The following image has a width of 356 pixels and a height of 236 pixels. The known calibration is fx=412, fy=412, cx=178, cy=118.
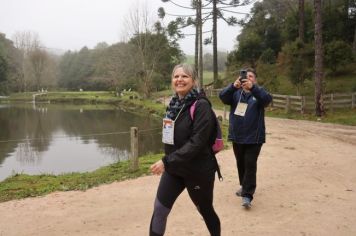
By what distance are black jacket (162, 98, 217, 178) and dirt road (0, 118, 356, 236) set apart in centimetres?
129

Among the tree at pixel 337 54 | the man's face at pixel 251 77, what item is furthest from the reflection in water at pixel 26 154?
the tree at pixel 337 54

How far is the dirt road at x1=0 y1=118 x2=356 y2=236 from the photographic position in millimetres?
4375

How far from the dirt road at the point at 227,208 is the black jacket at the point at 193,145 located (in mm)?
1290

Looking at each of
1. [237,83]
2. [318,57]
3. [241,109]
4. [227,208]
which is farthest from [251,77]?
[318,57]

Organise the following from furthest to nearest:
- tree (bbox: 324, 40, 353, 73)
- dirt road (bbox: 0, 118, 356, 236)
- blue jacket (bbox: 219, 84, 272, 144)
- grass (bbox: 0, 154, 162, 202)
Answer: tree (bbox: 324, 40, 353, 73) → grass (bbox: 0, 154, 162, 202) → blue jacket (bbox: 219, 84, 272, 144) → dirt road (bbox: 0, 118, 356, 236)

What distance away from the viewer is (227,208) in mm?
5000

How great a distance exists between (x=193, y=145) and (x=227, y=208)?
87.3 inches

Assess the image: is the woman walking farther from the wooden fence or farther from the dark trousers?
the wooden fence

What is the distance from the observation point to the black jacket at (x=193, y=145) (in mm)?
3045

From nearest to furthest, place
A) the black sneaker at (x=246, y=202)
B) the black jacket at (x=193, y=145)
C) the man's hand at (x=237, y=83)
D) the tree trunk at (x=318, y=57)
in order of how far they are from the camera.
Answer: the black jacket at (x=193, y=145)
the man's hand at (x=237, y=83)
the black sneaker at (x=246, y=202)
the tree trunk at (x=318, y=57)

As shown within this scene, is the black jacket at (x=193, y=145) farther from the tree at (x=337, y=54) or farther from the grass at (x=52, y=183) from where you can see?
the tree at (x=337, y=54)

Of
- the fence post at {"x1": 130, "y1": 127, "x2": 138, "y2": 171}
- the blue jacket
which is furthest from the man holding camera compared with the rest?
the fence post at {"x1": 130, "y1": 127, "x2": 138, "y2": 171}

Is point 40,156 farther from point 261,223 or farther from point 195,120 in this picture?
point 195,120

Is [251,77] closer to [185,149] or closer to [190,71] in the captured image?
[190,71]
